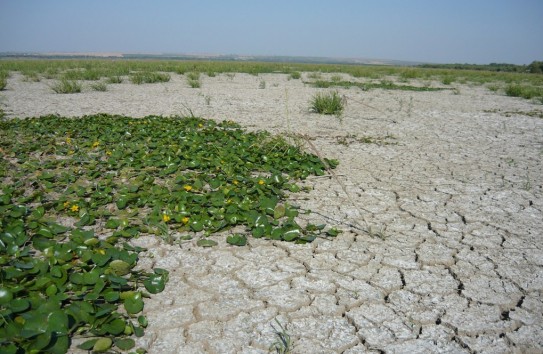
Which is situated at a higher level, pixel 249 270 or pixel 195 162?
pixel 195 162

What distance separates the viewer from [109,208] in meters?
→ 3.30

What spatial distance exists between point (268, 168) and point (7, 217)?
2486 millimetres

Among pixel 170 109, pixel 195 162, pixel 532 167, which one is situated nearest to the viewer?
pixel 195 162

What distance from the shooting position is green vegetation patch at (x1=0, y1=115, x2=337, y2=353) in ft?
6.08

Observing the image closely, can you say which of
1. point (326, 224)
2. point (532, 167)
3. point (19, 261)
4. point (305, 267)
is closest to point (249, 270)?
point (305, 267)

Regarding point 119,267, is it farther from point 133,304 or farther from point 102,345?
point 102,345

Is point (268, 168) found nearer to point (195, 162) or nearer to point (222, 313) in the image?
point (195, 162)

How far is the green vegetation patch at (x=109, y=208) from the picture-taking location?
1854 mm

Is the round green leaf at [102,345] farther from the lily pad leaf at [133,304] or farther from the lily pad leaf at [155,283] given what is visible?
the lily pad leaf at [155,283]

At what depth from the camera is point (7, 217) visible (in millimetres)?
2889

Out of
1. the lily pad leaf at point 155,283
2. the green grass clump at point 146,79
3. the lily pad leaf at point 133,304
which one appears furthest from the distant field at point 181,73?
the lily pad leaf at point 133,304

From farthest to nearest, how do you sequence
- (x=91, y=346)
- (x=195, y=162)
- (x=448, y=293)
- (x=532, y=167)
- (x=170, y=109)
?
(x=170, y=109)
(x=532, y=167)
(x=195, y=162)
(x=448, y=293)
(x=91, y=346)

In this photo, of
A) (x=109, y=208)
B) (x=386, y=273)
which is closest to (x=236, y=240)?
(x=386, y=273)

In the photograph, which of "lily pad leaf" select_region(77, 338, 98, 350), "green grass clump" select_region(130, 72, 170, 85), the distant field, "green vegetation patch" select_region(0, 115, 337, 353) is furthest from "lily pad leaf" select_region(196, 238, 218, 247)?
"green grass clump" select_region(130, 72, 170, 85)
